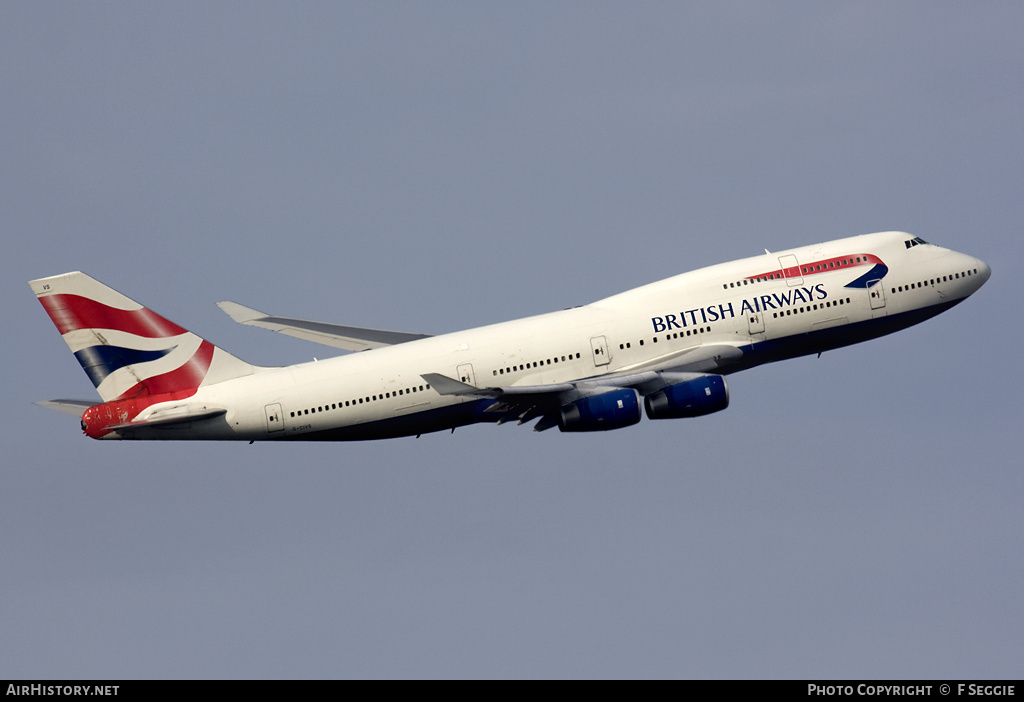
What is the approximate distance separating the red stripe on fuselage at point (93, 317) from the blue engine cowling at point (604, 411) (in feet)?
65.2

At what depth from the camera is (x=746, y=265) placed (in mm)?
76375

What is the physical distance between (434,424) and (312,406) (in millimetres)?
5847

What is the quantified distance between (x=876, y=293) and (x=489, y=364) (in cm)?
1956

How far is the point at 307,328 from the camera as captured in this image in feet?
266

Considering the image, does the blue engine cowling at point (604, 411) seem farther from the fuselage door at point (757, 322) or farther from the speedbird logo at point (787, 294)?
the fuselage door at point (757, 322)

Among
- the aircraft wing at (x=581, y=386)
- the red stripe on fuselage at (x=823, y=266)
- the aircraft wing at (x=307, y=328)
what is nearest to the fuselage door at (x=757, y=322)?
the aircraft wing at (x=581, y=386)

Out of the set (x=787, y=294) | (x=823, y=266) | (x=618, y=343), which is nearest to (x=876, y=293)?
(x=823, y=266)

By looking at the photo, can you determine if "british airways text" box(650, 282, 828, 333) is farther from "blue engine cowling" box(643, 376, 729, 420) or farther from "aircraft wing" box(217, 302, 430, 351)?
"aircraft wing" box(217, 302, 430, 351)

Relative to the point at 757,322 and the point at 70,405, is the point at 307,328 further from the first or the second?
the point at 757,322

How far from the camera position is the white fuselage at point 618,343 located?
7319 cm

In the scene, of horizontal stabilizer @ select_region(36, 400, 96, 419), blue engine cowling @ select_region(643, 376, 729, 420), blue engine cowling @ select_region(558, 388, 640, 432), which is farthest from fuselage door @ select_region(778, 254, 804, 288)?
horizontal stabilizer @ select_region(36, 400, 96, 419)

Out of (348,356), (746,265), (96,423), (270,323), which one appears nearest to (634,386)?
(746,265)

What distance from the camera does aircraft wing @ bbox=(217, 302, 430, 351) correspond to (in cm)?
8019

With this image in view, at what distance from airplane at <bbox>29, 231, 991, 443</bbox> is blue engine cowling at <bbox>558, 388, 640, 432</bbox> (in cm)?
7
